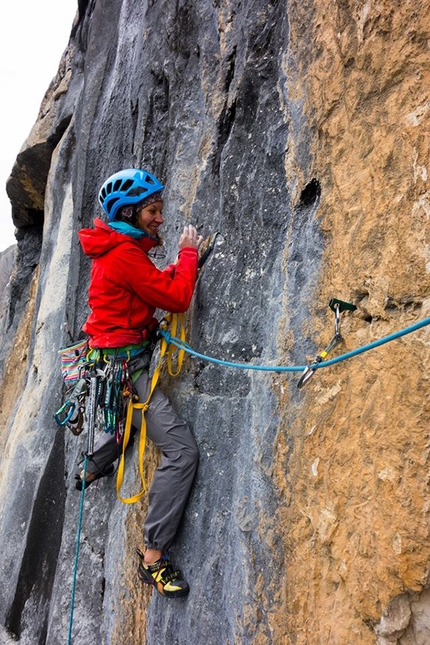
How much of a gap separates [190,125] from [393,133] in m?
2.46

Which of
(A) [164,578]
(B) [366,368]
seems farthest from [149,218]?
(A) [164,578]

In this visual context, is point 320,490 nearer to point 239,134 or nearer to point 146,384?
point 146,384

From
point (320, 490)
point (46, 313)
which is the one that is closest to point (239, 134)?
point (320, 490)

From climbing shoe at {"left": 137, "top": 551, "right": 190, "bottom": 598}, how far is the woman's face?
223cm

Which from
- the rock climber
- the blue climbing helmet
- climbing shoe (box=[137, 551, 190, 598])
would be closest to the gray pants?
the rock climber

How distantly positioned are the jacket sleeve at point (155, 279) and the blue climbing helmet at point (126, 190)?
36 centimetres

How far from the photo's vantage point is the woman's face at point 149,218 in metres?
3.81

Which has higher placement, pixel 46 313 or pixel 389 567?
pixel 389 567

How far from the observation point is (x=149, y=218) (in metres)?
3.82

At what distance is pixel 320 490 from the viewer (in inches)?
101

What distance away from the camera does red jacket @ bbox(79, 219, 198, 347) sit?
11.5 feet

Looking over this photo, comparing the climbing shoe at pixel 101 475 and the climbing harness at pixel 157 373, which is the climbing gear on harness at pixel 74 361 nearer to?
the climbing harness at pixel 157 373

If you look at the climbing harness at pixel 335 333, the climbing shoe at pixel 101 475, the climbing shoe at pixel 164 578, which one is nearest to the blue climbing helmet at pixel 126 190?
the climbing harness at pixel 335 333

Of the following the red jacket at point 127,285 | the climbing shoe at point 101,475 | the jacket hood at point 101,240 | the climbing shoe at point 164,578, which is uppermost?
the jacket hood at point 101,240
